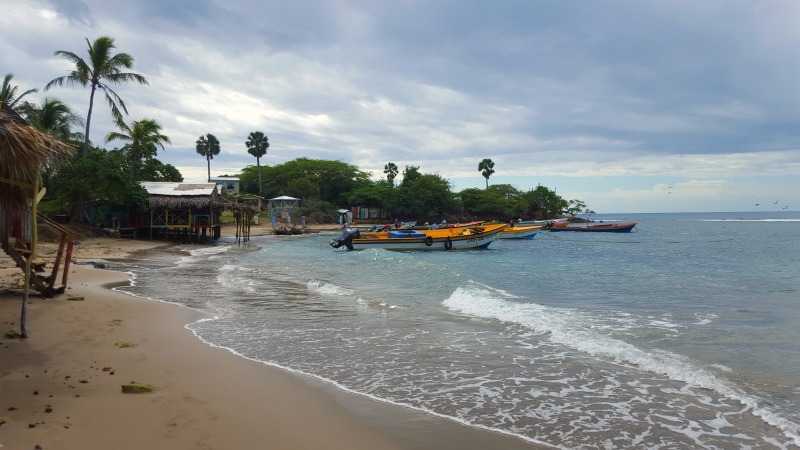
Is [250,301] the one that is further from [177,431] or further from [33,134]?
[177,431]

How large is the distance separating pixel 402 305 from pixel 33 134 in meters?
7.81

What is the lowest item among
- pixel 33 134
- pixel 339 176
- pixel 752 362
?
pixel 752 362

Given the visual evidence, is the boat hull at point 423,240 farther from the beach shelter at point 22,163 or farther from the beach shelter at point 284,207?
the beach shelter at point 284,207

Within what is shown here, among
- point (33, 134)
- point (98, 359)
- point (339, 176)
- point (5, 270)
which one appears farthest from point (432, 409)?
point (339, 176)

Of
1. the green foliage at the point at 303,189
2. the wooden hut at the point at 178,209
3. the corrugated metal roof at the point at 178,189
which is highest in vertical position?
the green foliage at the point at 303,189

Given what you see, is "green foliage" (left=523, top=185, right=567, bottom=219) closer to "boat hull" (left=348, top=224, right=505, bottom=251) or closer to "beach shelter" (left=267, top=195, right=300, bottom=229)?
"beach shelter" (left=267, top=195, right=300, bottom=229)

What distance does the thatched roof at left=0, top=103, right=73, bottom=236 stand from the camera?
620 centimetres

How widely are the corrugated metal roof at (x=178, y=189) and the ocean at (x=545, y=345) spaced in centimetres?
1514

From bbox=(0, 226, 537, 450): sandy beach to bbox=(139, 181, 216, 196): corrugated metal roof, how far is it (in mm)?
24996

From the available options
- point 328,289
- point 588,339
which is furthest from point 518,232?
point 588,339

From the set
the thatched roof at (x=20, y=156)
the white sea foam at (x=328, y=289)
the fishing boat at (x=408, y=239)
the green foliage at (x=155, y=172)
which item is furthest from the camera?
the green foliage at (x=155, y=172)

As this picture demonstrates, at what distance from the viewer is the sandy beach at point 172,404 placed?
410 centimetres

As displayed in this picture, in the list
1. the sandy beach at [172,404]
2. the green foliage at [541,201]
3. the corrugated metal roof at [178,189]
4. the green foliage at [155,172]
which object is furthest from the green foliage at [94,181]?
the green foliage at [541,201]

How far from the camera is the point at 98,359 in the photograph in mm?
6195
